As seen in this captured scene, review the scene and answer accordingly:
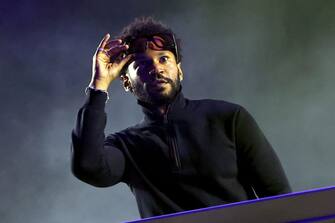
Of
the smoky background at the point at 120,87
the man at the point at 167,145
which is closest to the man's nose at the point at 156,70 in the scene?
the man at the point at 167,145

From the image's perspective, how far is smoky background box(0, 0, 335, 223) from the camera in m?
1.93

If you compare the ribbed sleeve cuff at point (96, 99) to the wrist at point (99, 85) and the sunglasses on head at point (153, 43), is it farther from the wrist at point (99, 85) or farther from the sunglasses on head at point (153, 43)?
the sunglasses on head at point (153, 43)

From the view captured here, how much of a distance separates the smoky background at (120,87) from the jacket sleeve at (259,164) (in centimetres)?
54

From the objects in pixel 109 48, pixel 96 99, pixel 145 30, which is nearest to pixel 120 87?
pixel 145 30

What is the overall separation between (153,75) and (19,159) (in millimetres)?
730

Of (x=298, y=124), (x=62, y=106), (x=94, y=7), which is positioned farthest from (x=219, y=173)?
(x=94, y=7)

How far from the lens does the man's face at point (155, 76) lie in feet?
4.75

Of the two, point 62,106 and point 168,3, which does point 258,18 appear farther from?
point 62,106

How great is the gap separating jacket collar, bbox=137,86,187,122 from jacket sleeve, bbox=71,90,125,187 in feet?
0.55

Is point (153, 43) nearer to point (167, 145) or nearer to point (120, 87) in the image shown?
point (167, 145)

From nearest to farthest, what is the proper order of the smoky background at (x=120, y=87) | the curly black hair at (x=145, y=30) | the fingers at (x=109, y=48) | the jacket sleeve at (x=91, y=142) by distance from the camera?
the jacket sleeve at (x=91, y=142), the fingers at (x=109, y=48), the curly black hair at (x=145, y=30), the smoky background at (x=120, y=87)

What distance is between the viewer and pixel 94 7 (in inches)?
82.8

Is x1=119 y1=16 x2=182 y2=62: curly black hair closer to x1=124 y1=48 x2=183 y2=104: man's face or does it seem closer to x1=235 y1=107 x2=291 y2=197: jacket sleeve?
x1=124 y1=48 x2=183 y2=104: man's face

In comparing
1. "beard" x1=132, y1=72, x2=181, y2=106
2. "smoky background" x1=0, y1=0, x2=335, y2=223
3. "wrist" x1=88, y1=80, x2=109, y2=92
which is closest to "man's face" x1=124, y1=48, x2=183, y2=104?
"beard" x1=132, y1=72, x2=181, y2=106
